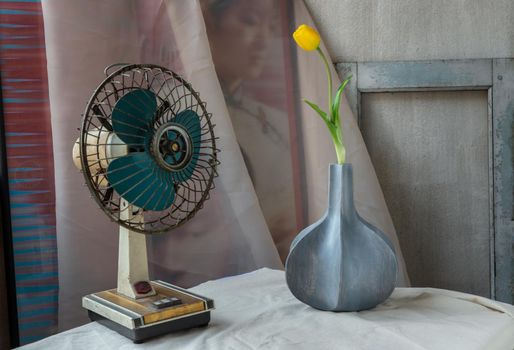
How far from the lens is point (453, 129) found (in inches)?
76.7

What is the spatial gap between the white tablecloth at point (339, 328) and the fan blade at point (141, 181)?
26 centimetres

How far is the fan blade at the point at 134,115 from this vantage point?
1025 millimetres

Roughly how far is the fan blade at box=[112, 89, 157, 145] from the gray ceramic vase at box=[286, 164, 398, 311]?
0.39 meters

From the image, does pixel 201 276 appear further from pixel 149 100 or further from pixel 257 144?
pixel 149 100

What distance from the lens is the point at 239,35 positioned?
1.86 metres

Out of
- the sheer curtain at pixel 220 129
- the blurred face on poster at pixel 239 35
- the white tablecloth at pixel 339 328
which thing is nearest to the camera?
the white tablecloth at pixel 339 328

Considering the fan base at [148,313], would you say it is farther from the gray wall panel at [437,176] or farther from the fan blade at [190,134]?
the gray wall panel at [437,176]

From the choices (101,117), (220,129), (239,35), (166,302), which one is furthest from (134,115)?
(239,35)

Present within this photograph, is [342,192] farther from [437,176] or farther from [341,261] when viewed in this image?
[437,176]

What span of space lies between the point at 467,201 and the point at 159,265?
3.56ft

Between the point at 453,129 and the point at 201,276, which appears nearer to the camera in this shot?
the point at 201,276

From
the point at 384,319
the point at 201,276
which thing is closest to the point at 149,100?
the point at 384,319

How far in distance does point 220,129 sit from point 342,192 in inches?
22.4

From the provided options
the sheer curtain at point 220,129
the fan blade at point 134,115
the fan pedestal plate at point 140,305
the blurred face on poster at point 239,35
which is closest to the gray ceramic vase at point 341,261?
the fan pedestal plate at point 140,305
